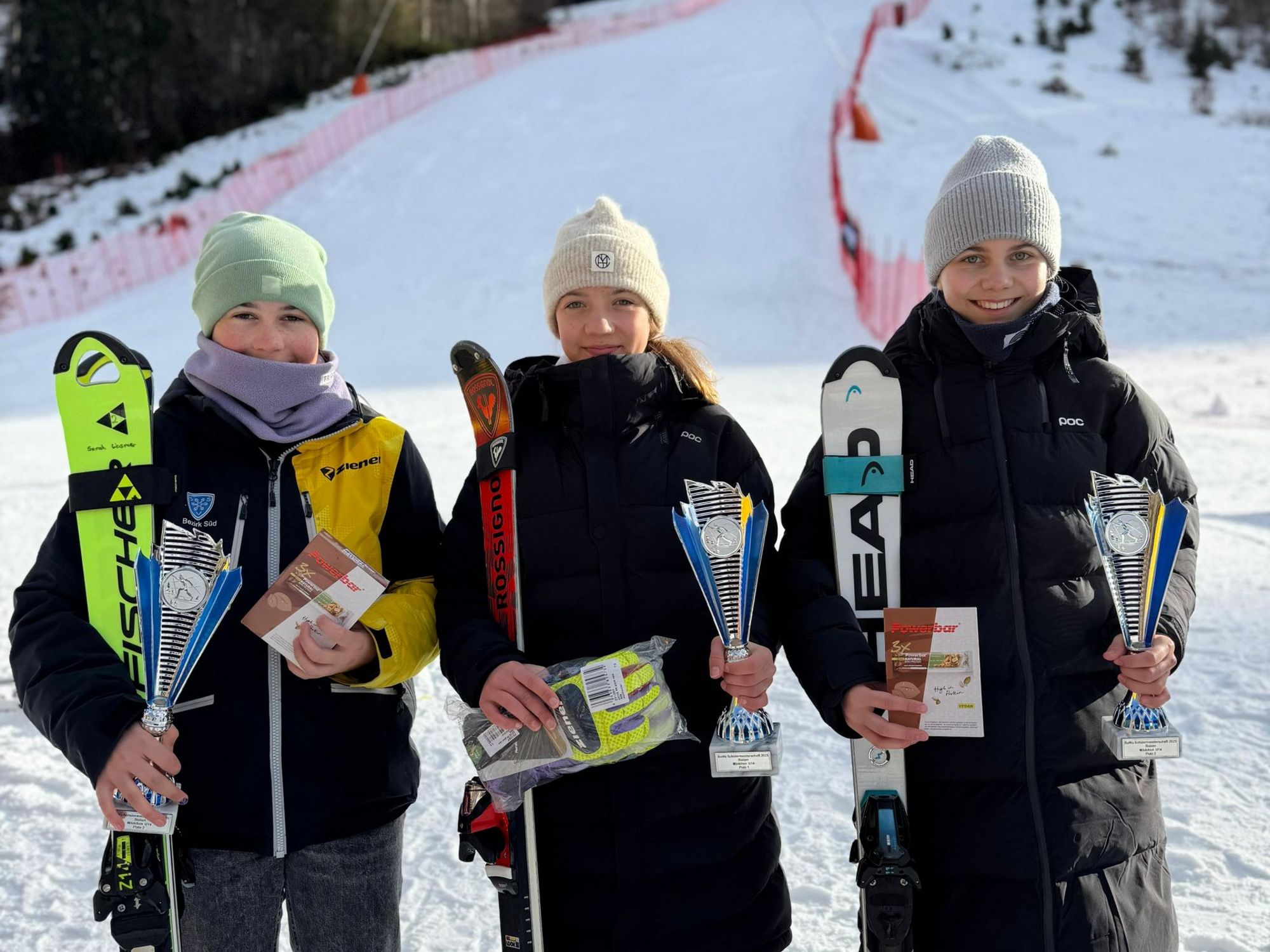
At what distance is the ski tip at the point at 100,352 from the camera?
222cm

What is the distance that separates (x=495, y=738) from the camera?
199 cm

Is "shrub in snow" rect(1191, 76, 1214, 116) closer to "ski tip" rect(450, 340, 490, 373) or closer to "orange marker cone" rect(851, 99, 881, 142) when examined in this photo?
"orange marker cone" rect(851, 99, 881, 142)

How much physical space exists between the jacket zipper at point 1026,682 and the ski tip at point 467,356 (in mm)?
996

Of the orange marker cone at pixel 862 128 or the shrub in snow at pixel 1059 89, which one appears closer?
the orange marker cone at pixel 862 128

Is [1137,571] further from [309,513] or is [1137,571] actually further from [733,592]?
[309,513]

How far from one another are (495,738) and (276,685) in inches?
17.1

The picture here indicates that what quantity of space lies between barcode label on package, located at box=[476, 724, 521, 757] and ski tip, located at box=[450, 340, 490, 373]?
28.7 inches

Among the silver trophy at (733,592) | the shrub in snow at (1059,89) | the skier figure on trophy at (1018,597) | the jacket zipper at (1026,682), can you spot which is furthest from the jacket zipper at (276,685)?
the shrub in snow at (1059,89)

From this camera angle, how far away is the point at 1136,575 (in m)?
1.87

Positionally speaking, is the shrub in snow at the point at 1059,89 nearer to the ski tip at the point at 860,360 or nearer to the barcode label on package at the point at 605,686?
the ski tip at the point at 860,360

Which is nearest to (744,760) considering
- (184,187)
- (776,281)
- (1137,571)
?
(1137,571)

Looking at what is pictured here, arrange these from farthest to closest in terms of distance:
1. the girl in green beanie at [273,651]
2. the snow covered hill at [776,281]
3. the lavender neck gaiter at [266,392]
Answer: the snow covered hill at [776,281]
the lavender neck gaiter at [266,392]
the girl in green beanie at [273,651]

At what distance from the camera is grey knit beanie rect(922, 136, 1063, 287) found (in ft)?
7.09

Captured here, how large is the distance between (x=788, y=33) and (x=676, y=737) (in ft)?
99.2
